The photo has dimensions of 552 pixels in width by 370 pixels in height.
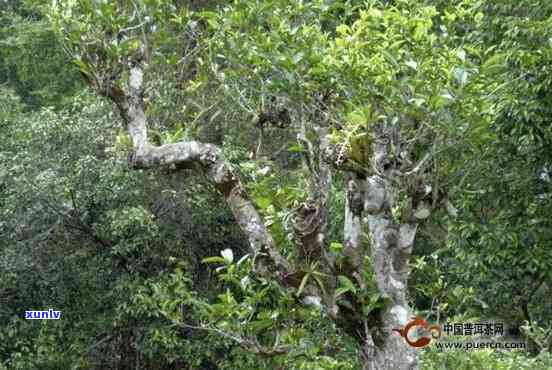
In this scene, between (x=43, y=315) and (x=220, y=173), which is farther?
(x=43, y=315)

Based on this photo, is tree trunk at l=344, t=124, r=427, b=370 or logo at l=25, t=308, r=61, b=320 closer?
tree trunk at l=344, t=124, r=427, b=370

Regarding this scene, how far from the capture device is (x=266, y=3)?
13.4ft

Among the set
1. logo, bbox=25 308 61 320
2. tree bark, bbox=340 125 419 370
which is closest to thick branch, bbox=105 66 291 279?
tree bark, bbox=340 125 419 370

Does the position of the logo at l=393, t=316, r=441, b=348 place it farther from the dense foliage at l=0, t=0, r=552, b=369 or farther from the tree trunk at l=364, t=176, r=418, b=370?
the dense foliage at l=0, t=0, r=552, b=369

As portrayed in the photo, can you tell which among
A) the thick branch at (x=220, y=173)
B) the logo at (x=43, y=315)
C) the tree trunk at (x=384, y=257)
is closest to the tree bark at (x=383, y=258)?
the tree trunk at (x=384, y=257)

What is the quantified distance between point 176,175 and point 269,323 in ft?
11.6

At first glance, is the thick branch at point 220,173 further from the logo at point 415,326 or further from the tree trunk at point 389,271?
the logo at point 415,326

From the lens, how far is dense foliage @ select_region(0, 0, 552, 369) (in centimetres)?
354

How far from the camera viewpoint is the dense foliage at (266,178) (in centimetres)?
354

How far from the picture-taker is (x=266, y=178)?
379 centimetres

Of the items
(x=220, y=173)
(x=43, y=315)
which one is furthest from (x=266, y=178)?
(x=43, y=315)

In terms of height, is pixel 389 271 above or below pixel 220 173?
below

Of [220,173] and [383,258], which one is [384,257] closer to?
[383,258]

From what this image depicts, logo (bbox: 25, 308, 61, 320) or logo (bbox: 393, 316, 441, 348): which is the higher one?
logo (bbox: 393, 316, 441, 348)
